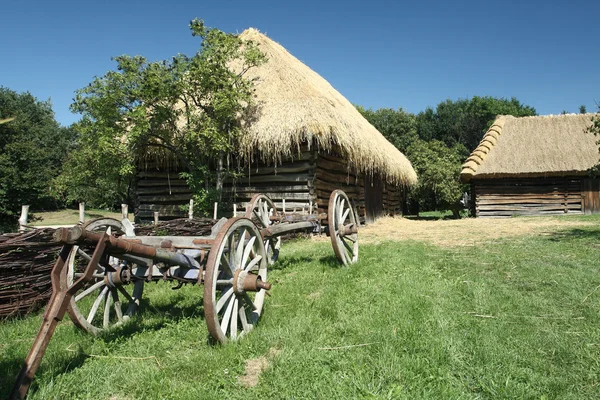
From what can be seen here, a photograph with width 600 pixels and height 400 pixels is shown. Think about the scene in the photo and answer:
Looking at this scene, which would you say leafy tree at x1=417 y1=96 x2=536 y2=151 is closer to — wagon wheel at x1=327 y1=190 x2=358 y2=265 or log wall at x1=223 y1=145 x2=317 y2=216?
log wall at x1=223 y1=145 x2=317 y2=216

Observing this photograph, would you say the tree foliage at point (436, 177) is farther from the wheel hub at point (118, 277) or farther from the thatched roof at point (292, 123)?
the wheel hub at point (118, 277)

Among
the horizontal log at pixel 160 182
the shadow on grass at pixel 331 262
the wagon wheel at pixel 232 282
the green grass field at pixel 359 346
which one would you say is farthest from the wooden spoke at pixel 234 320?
the horizontal log at pixel 160 182

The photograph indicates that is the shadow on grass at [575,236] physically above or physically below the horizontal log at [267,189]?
below

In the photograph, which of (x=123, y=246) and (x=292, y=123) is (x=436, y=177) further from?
(x=123, y=246)

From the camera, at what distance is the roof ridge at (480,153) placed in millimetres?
17719

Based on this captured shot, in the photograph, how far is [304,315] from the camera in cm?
354

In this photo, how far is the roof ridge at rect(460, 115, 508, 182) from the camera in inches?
698

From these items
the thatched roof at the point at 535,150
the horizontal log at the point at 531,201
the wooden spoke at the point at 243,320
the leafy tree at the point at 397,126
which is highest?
the leafy tree at the point at 397,126

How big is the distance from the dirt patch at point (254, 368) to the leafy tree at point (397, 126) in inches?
1192

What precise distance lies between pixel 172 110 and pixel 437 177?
14971mm

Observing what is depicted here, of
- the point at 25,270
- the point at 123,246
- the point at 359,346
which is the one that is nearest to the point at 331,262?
the point at 359,346

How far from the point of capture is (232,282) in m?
3.03

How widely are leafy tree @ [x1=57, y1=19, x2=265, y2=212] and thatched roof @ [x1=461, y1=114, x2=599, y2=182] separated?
481 inches

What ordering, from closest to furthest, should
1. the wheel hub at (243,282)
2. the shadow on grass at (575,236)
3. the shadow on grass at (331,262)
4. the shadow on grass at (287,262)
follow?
the wheel hub at (243,282)
the shadow on grass at (331,262)
the shadow on grass at (287,262)
the shadow on grass at (575,236)
